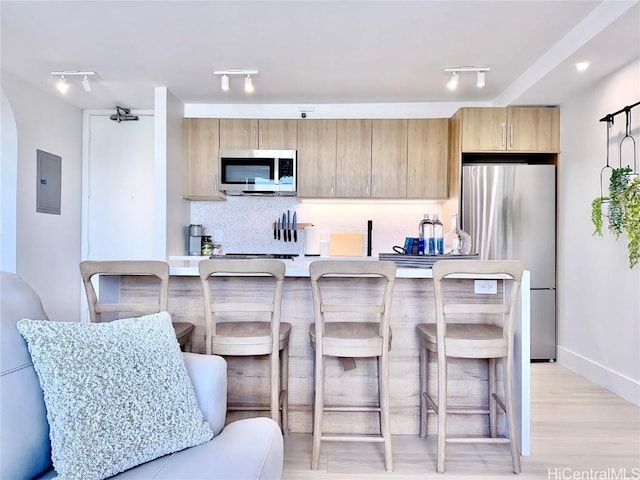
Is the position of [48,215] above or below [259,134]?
below

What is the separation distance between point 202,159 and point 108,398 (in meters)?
3.36

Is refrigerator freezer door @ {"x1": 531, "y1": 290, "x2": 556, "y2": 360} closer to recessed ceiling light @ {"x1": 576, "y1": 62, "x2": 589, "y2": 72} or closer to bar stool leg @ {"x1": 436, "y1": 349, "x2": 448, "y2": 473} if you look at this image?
recessed ceiling light @ {"x1": 576, "y1": 62, "x2": 589, "y2": 72}

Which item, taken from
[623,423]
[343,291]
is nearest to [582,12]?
[343,291]

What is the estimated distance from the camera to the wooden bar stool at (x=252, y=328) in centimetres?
181

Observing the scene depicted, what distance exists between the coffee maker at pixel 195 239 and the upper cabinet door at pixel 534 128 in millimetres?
3233

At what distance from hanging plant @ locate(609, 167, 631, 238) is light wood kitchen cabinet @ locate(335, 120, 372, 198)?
202 cm

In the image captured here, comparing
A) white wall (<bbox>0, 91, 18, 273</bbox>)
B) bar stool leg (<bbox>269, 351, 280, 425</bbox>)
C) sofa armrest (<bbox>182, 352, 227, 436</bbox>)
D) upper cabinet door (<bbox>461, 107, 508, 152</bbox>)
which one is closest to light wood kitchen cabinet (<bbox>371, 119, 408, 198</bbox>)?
upper cabinet door (<bbox>461, 107, 508, 152</bbox>)

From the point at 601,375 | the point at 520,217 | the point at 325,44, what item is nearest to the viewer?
the point at 325,44

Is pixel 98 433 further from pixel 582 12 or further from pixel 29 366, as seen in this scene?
pixel 582 12

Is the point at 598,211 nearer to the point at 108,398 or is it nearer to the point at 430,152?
the point at 430,152

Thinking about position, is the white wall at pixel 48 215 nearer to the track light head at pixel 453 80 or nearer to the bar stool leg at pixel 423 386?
the bar stool leg at pixel 423 386

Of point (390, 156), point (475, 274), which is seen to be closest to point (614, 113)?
point (390, 156)

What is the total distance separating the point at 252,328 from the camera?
6.69 feet

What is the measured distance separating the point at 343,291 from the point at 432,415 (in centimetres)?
88
